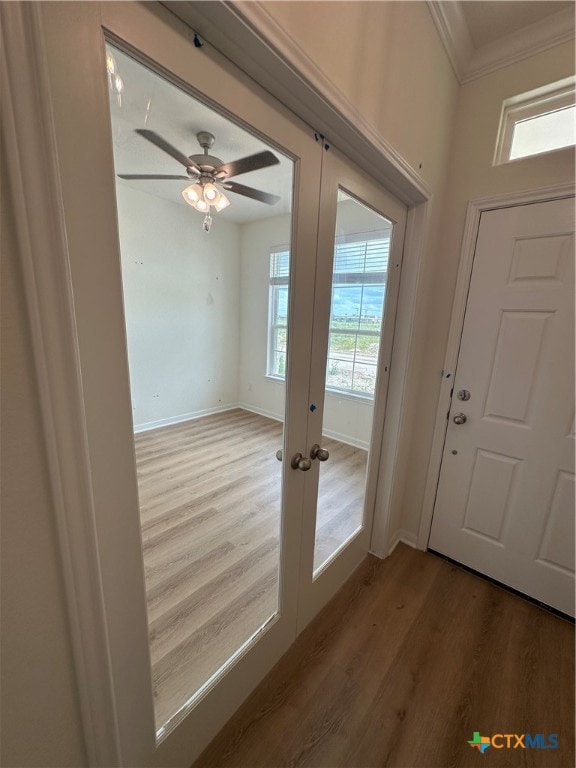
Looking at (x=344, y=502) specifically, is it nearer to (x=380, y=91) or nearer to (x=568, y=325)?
(x=568, y=325)

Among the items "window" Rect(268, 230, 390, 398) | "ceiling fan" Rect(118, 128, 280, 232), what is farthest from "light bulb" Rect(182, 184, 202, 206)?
"window" Rect(268, 230, 390, 398)

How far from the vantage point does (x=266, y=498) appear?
2270 millimetres

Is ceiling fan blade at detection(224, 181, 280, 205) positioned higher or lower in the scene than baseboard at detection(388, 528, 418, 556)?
higher

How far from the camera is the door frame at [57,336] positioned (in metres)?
0.42

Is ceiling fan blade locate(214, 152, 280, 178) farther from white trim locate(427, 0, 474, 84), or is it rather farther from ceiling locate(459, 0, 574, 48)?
ceiling locate(459, 0, 574, 48)

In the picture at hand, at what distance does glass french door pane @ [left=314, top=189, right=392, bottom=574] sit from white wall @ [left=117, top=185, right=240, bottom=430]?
1.62 meters

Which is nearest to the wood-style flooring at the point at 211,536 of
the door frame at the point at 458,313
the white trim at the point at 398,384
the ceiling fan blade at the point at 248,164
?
the white trim at the point at 398,384

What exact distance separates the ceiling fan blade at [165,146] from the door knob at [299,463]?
1228 millimetres

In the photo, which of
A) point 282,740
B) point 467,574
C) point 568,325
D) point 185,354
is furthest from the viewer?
point 185,354

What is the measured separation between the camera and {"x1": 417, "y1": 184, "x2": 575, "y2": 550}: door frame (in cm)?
151

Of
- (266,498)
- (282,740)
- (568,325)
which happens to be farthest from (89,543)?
(568,325)

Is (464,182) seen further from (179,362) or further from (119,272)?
(179,362)

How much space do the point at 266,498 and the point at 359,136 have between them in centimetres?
214

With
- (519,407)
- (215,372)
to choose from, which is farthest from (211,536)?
(519,407)
